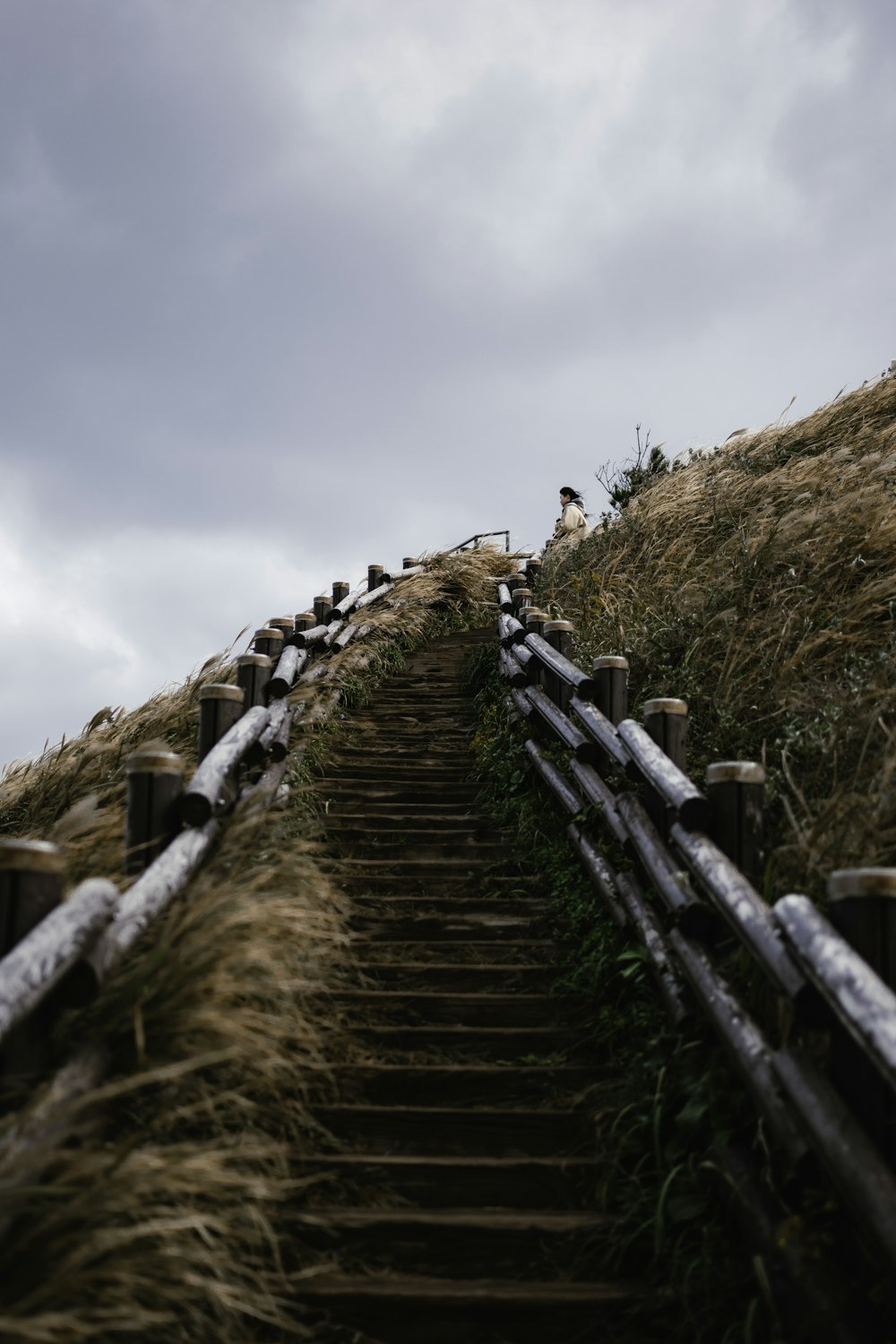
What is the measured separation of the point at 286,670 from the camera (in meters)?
6.52

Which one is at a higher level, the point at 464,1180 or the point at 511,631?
the point at 511,631

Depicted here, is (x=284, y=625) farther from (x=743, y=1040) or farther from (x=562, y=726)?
(x=743, y=1040)

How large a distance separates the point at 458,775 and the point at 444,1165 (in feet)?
12.5

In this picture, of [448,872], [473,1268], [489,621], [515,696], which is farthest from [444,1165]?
[489,621]

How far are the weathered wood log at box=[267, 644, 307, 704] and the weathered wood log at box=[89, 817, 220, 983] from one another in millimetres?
2515

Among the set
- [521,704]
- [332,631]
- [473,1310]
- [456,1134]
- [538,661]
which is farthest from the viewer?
[332,631]

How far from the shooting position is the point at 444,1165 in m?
3.03

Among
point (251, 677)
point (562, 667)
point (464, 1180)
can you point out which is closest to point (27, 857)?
point (464, 1180)

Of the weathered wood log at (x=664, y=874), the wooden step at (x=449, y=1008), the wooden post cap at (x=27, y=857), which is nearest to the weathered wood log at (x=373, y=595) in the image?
the weathered wood log at (x=664, y=874)

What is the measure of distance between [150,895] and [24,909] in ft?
1.86

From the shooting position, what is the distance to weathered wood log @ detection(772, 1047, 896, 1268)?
2.01 metres

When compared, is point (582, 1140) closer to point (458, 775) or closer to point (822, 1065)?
point (822, 1065)

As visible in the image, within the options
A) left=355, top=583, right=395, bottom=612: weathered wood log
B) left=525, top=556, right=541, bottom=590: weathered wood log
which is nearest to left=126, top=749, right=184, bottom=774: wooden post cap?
left=355, top=583, right=395, bottom=612: weathered wood log

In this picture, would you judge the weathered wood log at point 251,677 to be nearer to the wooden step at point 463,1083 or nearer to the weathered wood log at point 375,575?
the wooden step at point 463,1083
